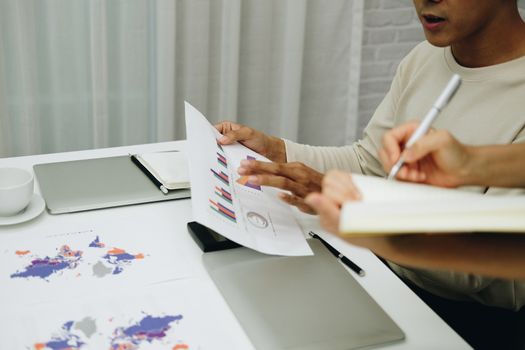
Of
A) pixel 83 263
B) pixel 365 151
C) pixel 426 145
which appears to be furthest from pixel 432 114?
pixel 365 151

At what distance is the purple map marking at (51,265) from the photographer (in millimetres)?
906

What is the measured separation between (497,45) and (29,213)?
0.88 meters

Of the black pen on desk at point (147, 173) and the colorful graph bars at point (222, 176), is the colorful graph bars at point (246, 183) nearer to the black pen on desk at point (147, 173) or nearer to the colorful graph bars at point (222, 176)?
the colorful graph bars at point (222, 176)

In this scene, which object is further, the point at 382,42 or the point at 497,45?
the point at 382,42

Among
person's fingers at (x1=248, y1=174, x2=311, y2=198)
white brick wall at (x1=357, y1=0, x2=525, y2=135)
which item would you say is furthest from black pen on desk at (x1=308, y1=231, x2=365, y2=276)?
white brick wall at (x1=357, y1=0, x2=525, y2=135)

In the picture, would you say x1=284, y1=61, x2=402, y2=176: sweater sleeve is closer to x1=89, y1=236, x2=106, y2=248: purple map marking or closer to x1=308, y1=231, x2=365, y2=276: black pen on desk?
x1=308, y1=231, x2=365, y2=276: black pen on desk

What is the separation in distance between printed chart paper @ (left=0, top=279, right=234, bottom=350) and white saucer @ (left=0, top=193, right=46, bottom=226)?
9.7 inches

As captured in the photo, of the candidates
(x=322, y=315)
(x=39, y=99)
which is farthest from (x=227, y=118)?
(x=322, y=315)

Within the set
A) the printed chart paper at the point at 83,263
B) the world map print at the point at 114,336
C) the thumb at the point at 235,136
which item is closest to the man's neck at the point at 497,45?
the thumb at the point at 235,136

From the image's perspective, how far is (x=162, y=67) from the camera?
2082 millimetres

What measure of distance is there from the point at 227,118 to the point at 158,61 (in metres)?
0.33

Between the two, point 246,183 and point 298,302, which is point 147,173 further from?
point 298,302

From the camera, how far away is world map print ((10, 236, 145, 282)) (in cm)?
91

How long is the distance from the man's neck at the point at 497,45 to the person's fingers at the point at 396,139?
19.1 inches
